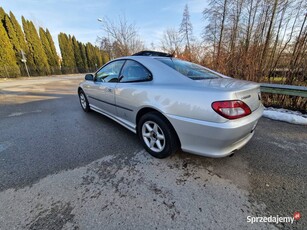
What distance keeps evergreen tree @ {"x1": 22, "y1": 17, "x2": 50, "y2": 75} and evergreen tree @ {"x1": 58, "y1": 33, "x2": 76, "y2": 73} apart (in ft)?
14.4

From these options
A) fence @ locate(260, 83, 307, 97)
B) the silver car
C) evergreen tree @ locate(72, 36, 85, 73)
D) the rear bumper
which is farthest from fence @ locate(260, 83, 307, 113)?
evergreen tree @ locate(72, 36, 85, 73)

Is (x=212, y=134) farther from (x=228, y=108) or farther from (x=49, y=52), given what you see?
(x=49, y=52)

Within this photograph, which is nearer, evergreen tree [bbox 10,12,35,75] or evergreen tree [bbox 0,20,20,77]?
evergreen tree [bbox 0,20,20,77]

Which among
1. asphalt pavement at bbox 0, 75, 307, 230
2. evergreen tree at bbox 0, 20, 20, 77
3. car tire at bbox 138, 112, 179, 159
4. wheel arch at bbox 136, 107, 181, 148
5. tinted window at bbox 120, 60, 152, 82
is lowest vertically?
asphalt pavement at bbox 0, 75, 307, 230

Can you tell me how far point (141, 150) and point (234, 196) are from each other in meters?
1.51

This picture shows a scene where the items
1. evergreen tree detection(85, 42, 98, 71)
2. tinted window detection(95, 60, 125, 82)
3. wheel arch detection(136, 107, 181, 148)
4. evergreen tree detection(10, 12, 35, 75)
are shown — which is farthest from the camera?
evergreen tree detection(85, 42, 98, 71)

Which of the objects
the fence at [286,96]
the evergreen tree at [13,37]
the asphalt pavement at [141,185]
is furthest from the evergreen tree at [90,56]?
the fence at [286,96]

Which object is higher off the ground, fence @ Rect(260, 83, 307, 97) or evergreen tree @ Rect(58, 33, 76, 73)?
evergreen tree @ Rect(58, 33, 76, 73)

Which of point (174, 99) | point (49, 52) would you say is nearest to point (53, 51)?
point (49, 52)

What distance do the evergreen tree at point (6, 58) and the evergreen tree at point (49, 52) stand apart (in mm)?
6174

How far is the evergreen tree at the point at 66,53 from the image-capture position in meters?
30.9

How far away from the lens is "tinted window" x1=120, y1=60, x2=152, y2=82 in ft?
8.17

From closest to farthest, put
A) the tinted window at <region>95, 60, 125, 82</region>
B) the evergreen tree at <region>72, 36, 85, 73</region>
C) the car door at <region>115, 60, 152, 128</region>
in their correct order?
the car door at <region>115, 60, 152, 128</region>
the tinted window at <region>95, 60, 125, 82</region>
the evergreen tree at <region>72, 36, 85, 73</region>

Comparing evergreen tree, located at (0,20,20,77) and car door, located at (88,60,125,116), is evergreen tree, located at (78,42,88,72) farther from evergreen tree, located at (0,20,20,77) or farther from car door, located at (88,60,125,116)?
car door, located at (88,60,125,116)
